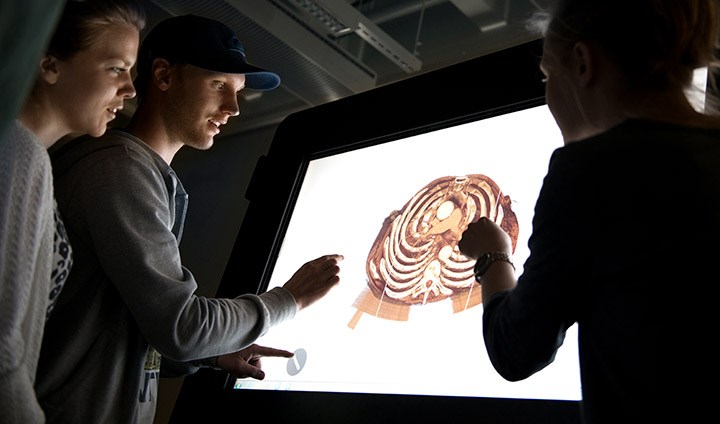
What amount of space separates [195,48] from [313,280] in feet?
1.97

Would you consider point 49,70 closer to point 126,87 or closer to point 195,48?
point 126,87

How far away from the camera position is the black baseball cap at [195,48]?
1.73 m

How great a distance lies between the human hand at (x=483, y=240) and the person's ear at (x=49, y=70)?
70cm

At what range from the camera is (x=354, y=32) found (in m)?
2.97

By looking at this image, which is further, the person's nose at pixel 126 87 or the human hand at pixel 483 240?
the person's nose at pixel 126 87

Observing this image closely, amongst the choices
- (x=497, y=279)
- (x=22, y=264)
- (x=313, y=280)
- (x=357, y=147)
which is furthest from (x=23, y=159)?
(x=357, y=147)

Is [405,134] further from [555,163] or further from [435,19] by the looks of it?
[435,19]

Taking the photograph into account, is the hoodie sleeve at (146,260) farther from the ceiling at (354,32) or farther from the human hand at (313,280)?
the ceiling at (354,32)

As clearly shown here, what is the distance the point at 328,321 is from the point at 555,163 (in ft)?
3.01

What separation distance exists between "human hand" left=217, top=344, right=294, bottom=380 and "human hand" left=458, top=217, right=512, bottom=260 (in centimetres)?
69

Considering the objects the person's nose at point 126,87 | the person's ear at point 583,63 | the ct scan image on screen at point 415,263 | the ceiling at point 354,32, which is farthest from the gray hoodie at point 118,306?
the ceiling at point 354,32

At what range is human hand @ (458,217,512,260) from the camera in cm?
108

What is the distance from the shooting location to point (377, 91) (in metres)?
1.96

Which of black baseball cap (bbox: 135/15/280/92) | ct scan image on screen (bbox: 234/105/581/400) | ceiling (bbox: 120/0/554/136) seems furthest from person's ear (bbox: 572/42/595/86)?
ceiling (bbox: 120/0/554/136)
